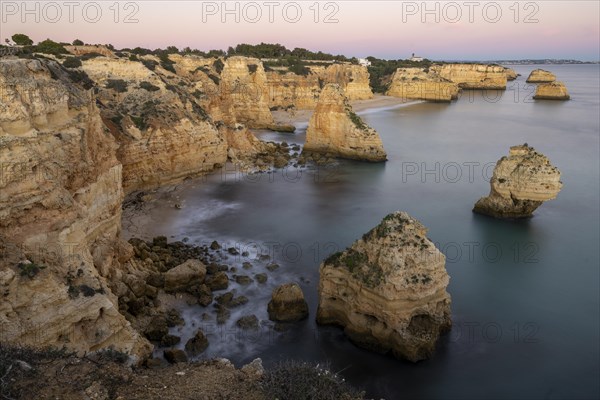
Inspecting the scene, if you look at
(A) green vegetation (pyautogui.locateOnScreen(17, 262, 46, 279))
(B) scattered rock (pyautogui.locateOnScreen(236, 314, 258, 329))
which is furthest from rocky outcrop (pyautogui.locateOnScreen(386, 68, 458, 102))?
(A) green vegetation (pyautogui.locateOnScreen(17, 262, 46, 279))

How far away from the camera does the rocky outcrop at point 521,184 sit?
2378cm

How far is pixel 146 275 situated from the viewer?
1712cm

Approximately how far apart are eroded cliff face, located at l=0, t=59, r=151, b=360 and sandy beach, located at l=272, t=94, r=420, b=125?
41.4 meters

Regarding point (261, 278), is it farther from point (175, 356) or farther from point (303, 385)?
point (303, 385)

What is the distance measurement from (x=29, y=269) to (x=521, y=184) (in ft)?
73.7

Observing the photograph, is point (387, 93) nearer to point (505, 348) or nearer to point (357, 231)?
point (357, 231)

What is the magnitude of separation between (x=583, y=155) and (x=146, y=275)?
132ft

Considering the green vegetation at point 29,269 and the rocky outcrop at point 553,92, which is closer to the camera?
the green vegetation at point 29,269

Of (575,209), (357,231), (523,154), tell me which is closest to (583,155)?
(575,209)

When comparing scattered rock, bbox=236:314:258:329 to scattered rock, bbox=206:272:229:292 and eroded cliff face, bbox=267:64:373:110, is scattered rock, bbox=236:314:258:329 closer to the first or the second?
scattered rock, bbox=206:272:229:292

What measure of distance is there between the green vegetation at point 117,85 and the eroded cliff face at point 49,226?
16.2 metres

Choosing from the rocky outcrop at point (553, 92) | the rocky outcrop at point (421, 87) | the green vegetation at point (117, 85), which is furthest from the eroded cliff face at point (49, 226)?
the rocky outcrop at point (553, 92)

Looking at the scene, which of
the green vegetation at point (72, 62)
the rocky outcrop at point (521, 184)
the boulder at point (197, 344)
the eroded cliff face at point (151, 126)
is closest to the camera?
the boulder at point (197, 344)

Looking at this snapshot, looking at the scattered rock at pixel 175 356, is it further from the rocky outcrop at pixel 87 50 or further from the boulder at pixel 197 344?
the rocky outcrop at pixel 87 50
